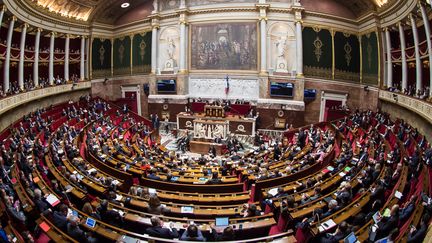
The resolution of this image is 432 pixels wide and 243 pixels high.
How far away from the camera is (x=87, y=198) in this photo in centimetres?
770

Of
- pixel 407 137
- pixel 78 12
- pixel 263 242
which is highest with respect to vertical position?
pixel 78 12

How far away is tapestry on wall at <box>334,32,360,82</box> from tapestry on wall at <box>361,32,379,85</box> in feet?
1.77

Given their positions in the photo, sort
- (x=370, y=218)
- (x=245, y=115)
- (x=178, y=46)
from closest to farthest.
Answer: (x=370, y=218) → (x=245, y=115) → (x=178, y=46)

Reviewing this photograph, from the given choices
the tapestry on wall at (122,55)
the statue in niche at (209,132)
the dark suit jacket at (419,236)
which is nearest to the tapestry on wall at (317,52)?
the statue in niche at (209,132)

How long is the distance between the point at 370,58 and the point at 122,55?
22385 millimetres

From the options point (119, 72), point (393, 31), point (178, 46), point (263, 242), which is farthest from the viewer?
point (119, 72)

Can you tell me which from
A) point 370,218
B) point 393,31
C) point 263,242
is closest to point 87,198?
point 263,242

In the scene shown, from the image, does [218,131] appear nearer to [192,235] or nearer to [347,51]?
[347,51]

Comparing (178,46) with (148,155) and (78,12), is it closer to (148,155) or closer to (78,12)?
(78,12)

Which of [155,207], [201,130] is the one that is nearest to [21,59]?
[201,130]

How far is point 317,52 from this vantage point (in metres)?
22.4

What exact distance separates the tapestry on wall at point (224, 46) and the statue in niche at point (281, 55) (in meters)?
1.77

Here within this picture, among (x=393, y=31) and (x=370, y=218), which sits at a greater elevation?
(x=393, y=31)

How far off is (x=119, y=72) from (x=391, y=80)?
23.9 meters
